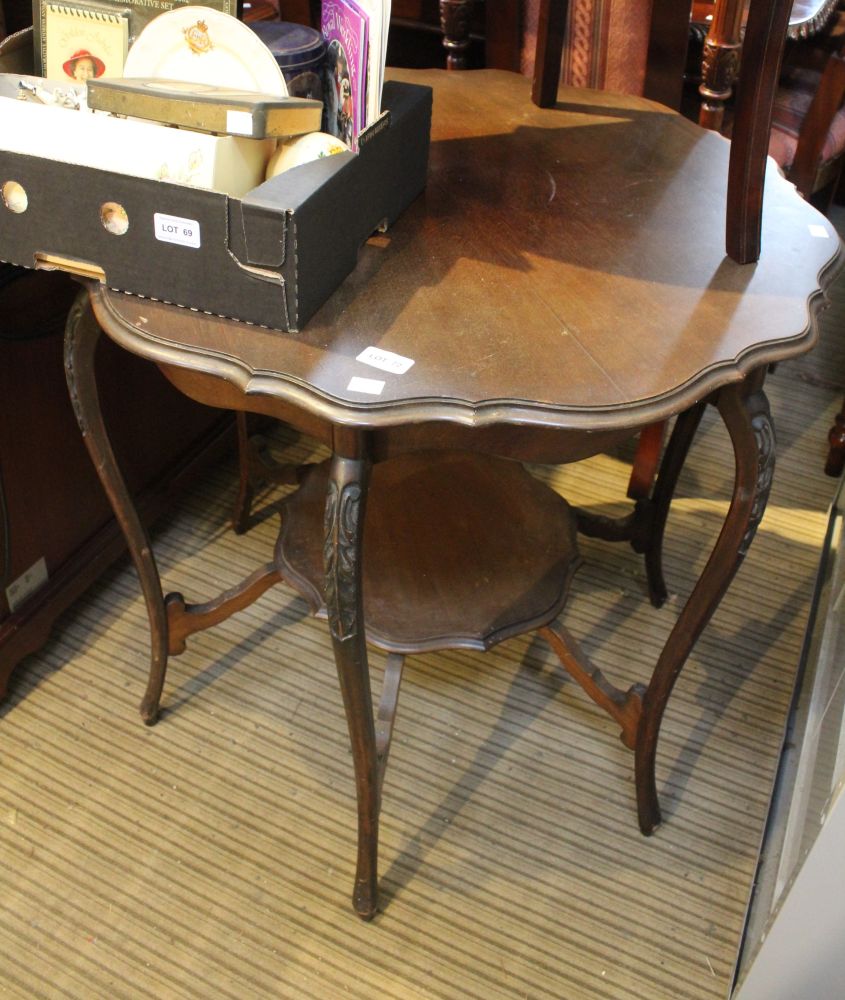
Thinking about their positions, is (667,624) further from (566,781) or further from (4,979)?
(4,979)

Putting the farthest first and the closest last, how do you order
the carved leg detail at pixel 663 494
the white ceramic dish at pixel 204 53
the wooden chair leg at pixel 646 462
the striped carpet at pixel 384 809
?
the wooden chair leg at pixel 646 462, the carved leg detail at pixel 663 494, the striped carpet at pixel 384 809, the white ceramic dish at pixel 204 53

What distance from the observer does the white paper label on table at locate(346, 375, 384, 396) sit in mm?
697

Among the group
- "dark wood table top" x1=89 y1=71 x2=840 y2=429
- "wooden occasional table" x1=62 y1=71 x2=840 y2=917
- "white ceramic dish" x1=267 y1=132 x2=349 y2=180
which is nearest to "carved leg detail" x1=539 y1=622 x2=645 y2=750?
"wooden occasional table" x1=62 y1=71 x2=840 y2=917

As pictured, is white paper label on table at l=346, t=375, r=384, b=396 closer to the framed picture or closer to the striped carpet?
the framed picture

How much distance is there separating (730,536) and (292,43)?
62 cm

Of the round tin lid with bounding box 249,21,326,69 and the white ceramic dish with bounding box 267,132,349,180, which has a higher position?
the round tin lid with bounding box 249,21,326,69

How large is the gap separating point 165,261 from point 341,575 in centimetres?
29

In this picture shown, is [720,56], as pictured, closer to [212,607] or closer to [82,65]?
[82,65]

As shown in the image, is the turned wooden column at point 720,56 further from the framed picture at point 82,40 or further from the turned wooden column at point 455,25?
the framed picture at point 82,40

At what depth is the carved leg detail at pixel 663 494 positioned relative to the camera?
4.05 feet

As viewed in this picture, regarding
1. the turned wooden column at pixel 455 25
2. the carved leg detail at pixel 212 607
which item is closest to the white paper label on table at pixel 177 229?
the carved leg detail at pixel 212 607

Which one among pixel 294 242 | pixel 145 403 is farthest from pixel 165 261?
pixel 145 403

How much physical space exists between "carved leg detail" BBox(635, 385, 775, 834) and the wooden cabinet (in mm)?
784

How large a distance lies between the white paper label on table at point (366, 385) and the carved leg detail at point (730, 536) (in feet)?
1.03
